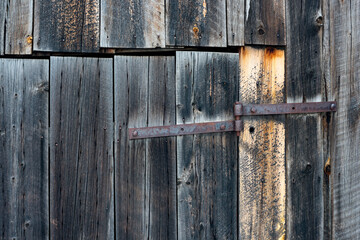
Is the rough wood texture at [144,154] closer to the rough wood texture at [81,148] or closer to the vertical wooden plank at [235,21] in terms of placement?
the rough wood texture at [81,148]

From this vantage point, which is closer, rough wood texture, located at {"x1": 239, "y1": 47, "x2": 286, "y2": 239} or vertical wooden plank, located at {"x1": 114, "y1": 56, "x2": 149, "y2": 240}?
vertical wooden plank, located at {"x1": 114, "y1": 56, "x2": 149, "y2": 240}

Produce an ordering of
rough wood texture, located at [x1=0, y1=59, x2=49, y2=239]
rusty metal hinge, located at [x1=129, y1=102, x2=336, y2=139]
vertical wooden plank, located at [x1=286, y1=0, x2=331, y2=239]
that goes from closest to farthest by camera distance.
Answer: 1. rough wood texture, located at [x1=0, y1=59, x2=49, y2=239]
2. rusty metal hinge, located at [x1=129, y1=102, x2=336, y2=139]
3. vertical wooden plank, located at [x1=286, y1=0, x2=331, y2=239]

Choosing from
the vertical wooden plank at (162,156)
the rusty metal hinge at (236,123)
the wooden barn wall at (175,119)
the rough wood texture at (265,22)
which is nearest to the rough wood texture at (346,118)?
the wooden barn wall at (175,119)

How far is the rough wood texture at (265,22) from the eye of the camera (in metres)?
1.71

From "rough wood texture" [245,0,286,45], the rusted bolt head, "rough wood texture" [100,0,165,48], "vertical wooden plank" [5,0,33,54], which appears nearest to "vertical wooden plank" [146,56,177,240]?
"rough wood texture" [100,0,165,48]

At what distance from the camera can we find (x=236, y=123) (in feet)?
5.50

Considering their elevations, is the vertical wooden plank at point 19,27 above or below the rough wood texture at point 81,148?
above

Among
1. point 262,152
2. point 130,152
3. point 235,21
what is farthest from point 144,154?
point 235,21

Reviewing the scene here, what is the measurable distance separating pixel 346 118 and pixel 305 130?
0.25m

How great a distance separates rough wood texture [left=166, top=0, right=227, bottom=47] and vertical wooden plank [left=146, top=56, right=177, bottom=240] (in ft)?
0.43

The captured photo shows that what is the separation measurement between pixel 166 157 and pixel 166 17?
0.70m

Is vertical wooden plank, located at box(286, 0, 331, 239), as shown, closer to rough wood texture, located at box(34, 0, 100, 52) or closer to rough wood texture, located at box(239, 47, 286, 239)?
rough wood texture, located at box(239, 47, 286, 239)

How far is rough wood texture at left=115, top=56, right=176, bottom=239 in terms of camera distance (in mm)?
1599

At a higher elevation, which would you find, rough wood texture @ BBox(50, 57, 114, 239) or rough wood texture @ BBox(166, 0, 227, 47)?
rough wood texture @ BBox(166, 0, 227, 47)
